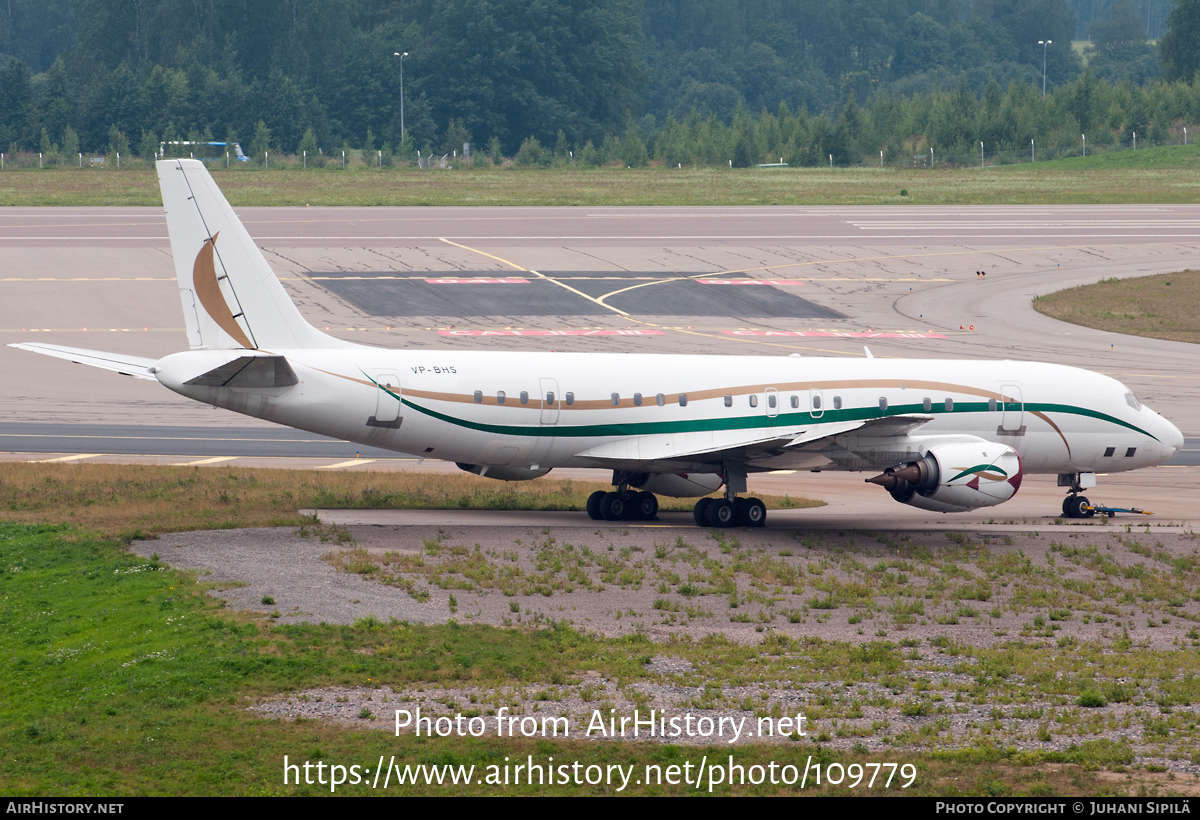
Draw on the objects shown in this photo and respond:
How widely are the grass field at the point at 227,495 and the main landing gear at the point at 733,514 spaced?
3.69 m

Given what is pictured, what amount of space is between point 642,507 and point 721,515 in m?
2.18

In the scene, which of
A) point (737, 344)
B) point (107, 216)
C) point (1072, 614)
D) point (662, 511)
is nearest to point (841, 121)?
point (107, 216)

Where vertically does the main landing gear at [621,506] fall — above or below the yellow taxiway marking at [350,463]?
above

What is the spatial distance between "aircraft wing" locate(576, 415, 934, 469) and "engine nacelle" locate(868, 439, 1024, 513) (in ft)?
3.61

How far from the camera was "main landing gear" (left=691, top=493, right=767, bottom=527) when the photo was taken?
111 ft

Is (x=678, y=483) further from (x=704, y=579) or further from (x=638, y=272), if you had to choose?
(x=638, y=272)

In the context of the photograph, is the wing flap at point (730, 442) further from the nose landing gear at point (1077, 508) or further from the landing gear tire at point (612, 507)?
the nose landing gear at point (1077, 508)

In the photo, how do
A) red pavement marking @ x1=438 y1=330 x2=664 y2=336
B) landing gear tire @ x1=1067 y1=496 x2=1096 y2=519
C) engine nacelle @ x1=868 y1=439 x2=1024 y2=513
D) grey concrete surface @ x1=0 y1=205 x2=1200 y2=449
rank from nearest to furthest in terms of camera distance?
engine nacelle @ x1=868 y1=439 x2=1024 y2=513 → landing gear tire @ x1=1067 y1=496 x2=1096 y2=519 → grey concrete surface @ x1=0 y1=205 x2=1200 y2=449 → red pavement marking @ x1=438 y1=330 x2=664 y2=336

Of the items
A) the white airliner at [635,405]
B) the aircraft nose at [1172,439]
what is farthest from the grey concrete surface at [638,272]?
the white airliner at [635,405]

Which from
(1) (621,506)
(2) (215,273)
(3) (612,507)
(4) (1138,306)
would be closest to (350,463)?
(3) (612,507)

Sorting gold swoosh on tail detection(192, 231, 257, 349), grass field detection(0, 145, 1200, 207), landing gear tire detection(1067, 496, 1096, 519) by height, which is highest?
grass field detection(0, 145, 1200, 207)

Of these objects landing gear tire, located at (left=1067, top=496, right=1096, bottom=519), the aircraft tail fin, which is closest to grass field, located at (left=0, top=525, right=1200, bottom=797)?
the aircraft tail fin

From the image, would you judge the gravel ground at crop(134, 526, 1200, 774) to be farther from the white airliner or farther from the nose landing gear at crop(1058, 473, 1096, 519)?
the nose landing gear at crop(1058, 473, 1096, 519)

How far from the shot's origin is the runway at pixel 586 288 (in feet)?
168
